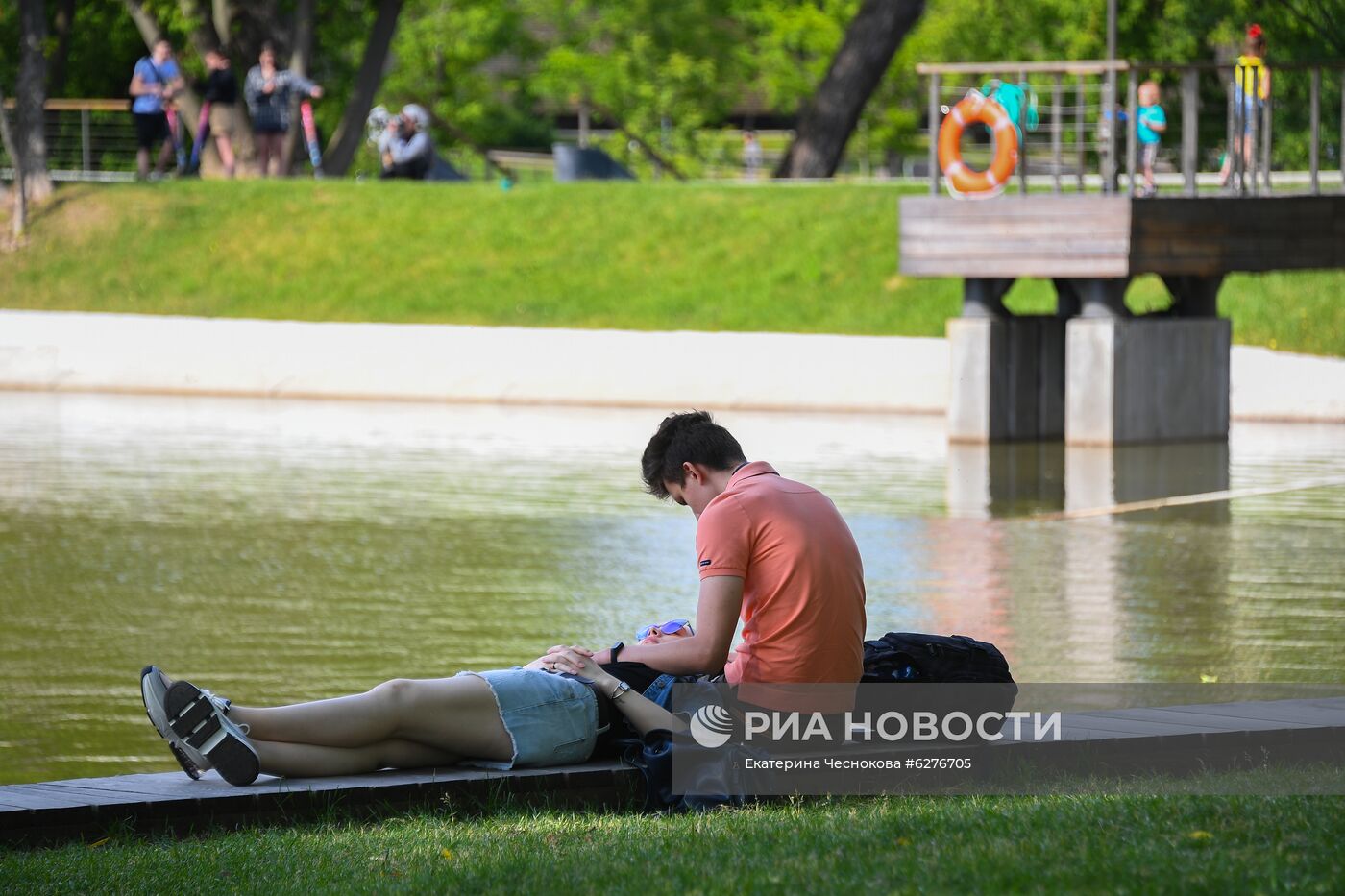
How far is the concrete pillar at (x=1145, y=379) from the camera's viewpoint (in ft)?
63.6

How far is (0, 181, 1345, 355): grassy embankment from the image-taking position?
28.2 meters

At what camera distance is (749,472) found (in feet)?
20.2

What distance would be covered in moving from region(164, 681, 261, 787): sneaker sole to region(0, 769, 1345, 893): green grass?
0.61 feet

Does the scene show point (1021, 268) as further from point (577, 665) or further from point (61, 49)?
point (61, 49)

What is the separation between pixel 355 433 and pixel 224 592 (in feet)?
32.6

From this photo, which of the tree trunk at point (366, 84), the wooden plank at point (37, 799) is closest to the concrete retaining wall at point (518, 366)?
the tree trunk at point (366, 84)

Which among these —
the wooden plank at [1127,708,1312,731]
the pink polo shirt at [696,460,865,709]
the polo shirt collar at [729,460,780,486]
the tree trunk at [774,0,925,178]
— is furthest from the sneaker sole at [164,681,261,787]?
the tree trunk at [774,0,925,178]

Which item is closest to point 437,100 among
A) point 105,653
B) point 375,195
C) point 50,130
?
point 50,130

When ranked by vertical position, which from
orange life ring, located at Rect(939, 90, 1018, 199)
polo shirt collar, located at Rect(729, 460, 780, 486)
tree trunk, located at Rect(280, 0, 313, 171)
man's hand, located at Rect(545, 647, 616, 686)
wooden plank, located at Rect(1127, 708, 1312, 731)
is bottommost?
wooden plank, located at Rect(1127, 708, 1312, 731)

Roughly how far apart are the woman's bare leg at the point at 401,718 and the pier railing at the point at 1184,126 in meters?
13.2

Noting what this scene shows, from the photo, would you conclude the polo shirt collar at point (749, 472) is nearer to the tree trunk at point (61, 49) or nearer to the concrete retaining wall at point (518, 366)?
the concrete retaining wall at point (518, 366)

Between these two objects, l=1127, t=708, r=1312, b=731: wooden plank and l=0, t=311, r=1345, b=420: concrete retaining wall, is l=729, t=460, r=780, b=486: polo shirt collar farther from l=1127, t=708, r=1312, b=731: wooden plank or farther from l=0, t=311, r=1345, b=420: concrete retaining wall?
l=0, t=311, r=1345, b=420: concrete retaining wall

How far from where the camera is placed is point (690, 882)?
15.4 ft

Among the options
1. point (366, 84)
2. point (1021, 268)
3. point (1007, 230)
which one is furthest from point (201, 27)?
point (1021, 268)
